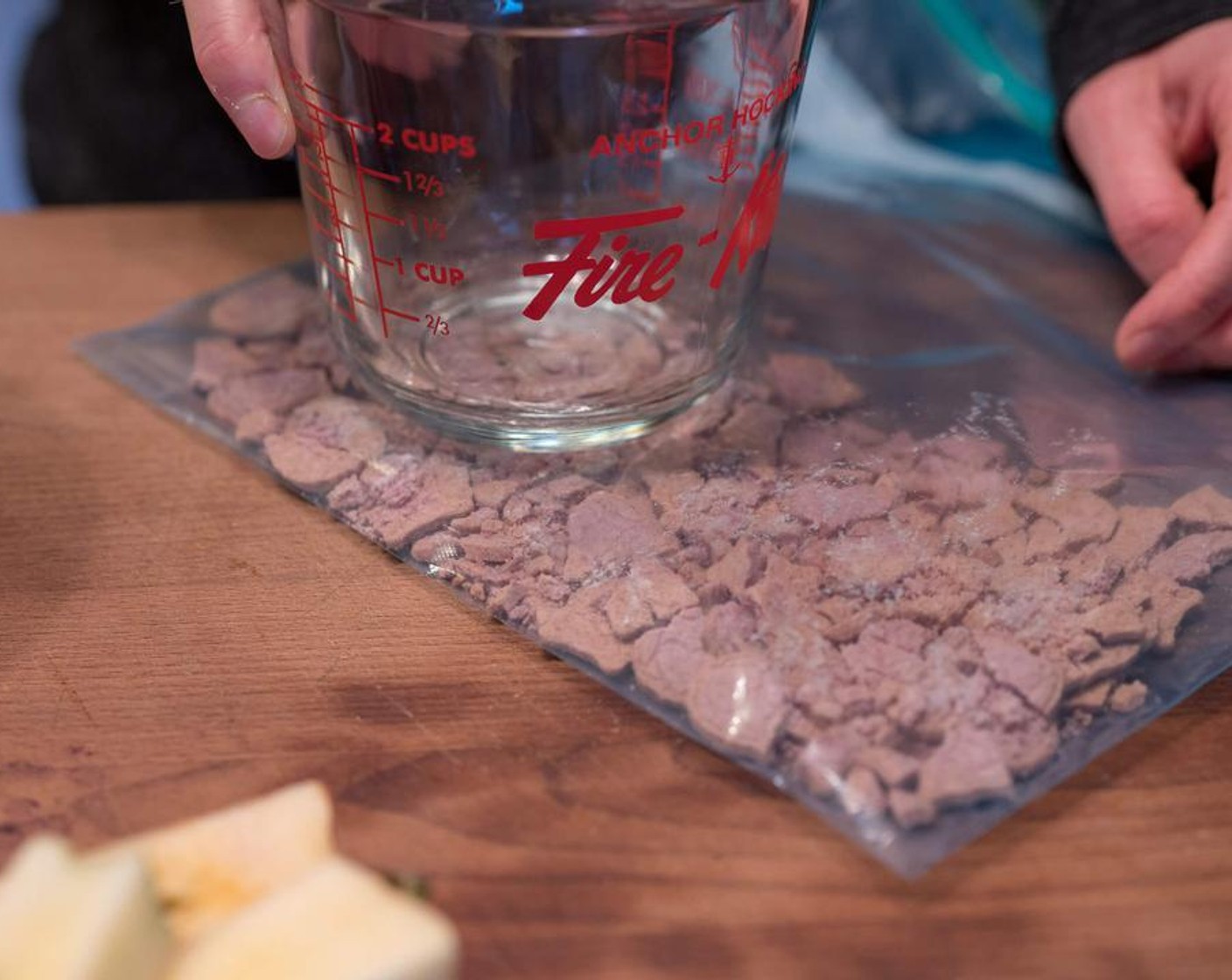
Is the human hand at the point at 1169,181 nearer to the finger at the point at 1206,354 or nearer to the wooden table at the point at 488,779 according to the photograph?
the finger at the point at 1206,354

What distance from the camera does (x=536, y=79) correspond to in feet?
2.23

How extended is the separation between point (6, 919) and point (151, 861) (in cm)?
5

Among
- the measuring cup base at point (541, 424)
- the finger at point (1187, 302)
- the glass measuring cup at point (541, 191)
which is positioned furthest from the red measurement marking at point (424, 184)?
the finger at point (1187, 302)

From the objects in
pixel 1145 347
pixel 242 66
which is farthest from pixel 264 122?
pixel 1145 347

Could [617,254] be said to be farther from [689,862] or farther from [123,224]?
[123,224]

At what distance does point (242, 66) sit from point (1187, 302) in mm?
571

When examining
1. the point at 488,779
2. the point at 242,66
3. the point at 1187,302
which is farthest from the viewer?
the point at 1187,302

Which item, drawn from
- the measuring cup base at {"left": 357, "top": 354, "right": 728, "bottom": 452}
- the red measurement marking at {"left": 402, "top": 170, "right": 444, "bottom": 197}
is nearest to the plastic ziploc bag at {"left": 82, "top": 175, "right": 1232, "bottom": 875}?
the measuring cup base at {"left": 357, "top": 354, "right": 728, "bottom": 452}

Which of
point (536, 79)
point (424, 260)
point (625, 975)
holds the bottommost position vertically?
point (625, 975)

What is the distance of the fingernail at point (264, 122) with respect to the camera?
2.11 feet

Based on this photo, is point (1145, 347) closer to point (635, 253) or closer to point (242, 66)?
point (635, 253)

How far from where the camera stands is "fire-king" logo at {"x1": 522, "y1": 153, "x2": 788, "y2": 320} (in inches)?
25.4

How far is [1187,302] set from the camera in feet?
2.54

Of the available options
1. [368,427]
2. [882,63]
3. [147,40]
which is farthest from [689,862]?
[147,40]
